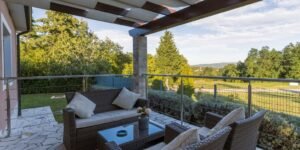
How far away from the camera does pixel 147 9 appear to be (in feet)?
11.7

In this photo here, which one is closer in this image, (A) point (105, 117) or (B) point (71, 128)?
(B) point (71, 128)

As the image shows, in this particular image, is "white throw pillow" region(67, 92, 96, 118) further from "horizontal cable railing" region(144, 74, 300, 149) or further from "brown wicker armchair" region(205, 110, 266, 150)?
"brown wicker armchair" region(205, 110, 266, 150)

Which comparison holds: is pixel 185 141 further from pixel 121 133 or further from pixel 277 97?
pixel 277 97

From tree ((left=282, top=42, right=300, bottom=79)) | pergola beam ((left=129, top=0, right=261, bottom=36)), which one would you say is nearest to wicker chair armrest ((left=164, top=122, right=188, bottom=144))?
pergola beam ((left=129, top=0, right=261, bottom=36))

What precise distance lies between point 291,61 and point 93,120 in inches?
435

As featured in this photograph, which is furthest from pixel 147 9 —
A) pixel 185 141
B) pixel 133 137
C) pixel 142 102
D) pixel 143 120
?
pixel 185 141

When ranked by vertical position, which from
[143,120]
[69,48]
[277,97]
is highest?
[69,48]

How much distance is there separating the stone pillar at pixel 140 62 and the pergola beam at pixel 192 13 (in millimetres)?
292

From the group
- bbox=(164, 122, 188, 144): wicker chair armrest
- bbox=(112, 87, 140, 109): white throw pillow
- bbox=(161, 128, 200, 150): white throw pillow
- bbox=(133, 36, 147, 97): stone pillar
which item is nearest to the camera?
bbox=(161, 128, 200, 150): white throw pillow

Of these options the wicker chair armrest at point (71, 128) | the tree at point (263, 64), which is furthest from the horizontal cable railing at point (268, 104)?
the tree at point (263, 64)

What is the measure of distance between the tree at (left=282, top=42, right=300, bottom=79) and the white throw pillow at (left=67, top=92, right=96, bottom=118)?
968cm

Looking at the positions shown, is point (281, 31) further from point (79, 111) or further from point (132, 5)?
point (79, 111)

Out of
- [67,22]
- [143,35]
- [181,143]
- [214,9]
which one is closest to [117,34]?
[67,22]

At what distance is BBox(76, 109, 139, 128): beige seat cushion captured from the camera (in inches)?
118
